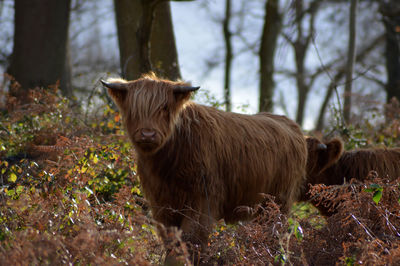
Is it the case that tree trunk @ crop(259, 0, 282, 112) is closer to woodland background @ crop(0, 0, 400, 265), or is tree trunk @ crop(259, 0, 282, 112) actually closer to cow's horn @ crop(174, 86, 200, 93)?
woodland background @ crop(0, 0, 400, 265)

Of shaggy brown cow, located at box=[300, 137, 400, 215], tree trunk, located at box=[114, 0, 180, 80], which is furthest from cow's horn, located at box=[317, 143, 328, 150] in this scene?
tree trunk, located at box=[114, 0, 180, 80]

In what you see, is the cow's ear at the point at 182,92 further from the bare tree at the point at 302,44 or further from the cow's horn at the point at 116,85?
the bare tree at the point at 302,44

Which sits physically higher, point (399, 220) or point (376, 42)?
point (376, 42)

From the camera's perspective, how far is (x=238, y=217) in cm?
521

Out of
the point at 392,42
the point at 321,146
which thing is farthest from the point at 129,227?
the point at 392,42

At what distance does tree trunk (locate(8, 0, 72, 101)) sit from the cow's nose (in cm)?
632

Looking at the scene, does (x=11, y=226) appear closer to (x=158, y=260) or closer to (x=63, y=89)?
(x=158, y=260)

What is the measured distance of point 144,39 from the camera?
7574mm

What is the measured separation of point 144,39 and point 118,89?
10.6 feet

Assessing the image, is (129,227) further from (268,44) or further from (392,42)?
(392,42)

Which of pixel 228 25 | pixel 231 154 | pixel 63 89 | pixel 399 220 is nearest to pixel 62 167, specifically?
pixel 231 154

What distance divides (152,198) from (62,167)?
3.64ft

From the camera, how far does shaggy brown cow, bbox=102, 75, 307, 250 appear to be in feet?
14.4

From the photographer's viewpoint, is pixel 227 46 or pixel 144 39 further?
pixel 227 46
